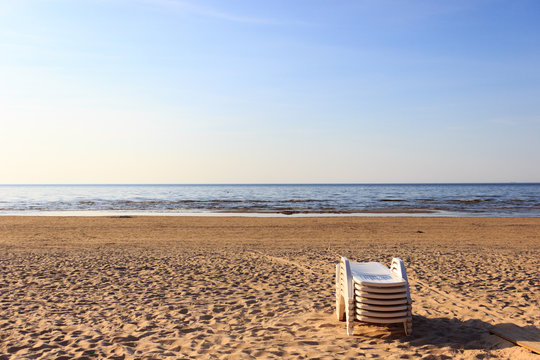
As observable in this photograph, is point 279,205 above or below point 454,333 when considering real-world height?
below

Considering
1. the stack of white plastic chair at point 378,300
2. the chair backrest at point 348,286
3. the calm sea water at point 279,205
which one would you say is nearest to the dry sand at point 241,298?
the stack of white plastic chair at point 378,300

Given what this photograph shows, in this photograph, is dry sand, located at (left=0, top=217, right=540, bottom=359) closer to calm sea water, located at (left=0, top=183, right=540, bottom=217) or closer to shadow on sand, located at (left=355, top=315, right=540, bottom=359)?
shadow on sand, located at (left=355, top=315, right=540, bottom=359)

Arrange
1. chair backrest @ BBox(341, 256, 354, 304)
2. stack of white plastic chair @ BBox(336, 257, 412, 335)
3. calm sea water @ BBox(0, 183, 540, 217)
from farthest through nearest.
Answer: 1. calm sea water @ BBox(0, 183, 540, 217)
2. chair backrest @ BBox(341, 256, 354, 304)
3. stack of white plastic chair @ BBox(336, 257, 412, 335)

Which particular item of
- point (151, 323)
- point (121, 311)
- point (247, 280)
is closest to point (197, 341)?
point (151, 323)

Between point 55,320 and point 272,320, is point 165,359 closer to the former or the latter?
point 272,320

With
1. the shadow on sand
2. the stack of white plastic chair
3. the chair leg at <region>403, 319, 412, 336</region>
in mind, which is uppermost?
the stack of white plastic chair

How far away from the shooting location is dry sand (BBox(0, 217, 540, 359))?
180 inches

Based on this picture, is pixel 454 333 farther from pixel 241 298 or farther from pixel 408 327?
pixel 241 298

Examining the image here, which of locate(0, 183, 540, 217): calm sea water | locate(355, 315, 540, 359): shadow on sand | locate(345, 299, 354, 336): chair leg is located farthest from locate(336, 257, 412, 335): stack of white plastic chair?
locate(0, 183, 540, 217): calm sea water

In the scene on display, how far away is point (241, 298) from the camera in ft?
22.1

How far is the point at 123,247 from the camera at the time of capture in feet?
42.8

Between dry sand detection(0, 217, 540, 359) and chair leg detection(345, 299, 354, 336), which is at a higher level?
chair leg detection(345, 299, 354, 336)

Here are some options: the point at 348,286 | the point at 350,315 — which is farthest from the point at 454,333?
the point at 348,286

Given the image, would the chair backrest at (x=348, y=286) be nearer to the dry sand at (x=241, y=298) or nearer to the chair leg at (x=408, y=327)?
the dry sand at (x=241, y=298)
